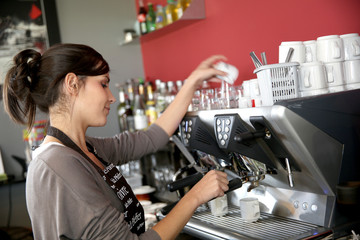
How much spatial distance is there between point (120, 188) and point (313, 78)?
680mm

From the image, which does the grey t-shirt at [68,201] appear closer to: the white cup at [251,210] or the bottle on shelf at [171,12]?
the white cup at [251,210]

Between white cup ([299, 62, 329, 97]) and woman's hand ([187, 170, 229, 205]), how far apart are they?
0.36 m

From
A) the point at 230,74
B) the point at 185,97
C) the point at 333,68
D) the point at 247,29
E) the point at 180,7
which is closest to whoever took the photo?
the point at 333,68

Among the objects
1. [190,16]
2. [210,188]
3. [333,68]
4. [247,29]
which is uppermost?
[190,16]

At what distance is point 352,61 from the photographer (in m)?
1.29

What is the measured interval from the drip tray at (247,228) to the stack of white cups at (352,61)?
A: 447 millimetres

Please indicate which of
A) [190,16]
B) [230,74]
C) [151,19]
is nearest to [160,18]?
[151,19]

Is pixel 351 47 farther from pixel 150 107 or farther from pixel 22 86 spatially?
pixel 150 107

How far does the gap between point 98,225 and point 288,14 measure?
3.70 feet

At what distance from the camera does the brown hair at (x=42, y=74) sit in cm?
132

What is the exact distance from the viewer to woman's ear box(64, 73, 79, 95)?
131cm

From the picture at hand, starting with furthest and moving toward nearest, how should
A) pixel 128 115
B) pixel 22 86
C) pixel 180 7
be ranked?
pixel 128 115 → pixel 180 7 → pixel 22 86

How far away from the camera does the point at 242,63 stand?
2.06 m

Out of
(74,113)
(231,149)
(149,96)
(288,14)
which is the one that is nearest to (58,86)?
(74,113)
